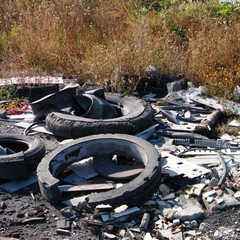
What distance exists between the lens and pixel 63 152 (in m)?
5.19

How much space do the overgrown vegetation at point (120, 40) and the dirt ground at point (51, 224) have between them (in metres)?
3.58

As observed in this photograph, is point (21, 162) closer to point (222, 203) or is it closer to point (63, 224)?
point (63, 224)

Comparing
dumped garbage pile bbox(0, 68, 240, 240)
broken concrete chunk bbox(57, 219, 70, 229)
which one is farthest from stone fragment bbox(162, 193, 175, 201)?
broken concrete chunk bbox(57, 219, 70, 229)

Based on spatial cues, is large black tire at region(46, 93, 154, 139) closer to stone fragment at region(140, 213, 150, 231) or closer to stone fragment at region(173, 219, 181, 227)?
stone fragment at region(140, 213, 150, 231)

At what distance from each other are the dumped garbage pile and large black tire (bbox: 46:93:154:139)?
0.04 feet

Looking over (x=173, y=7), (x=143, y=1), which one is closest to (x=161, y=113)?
(x=173, y=7)

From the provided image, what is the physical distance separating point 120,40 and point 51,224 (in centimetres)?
565

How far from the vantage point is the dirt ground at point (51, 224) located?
4121 millimetres

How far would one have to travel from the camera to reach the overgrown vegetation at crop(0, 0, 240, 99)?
8344mm

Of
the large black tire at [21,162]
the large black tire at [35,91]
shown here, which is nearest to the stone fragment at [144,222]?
the large black tire at [21,162]

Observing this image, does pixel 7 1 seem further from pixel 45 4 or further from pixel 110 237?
pixel 110 237

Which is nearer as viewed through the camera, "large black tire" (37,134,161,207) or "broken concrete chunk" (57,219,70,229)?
"broken concrete chunk" (57,219,70,229)

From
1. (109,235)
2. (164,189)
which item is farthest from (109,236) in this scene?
(164,189)

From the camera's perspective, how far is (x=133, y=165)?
5191 mm
